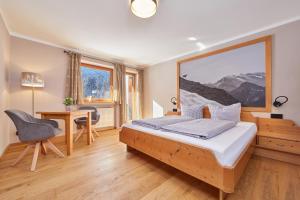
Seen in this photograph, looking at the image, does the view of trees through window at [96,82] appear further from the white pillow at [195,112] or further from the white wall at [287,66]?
the white wall at [287,66]

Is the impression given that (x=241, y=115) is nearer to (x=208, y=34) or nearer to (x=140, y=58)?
(x=208, y=34)

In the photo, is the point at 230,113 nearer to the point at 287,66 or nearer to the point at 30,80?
the point at 287,66

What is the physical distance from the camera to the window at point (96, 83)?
374 cm

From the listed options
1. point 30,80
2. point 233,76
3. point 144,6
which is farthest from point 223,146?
point 30,80

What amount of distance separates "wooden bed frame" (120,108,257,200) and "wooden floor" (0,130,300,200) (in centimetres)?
20

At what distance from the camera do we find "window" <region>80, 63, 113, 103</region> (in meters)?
3.74

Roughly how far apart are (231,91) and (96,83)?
11.7 feet

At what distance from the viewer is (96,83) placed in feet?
13.0

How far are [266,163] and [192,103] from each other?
1862 millimetres

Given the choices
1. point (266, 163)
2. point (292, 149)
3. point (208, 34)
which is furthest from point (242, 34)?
point (266, 163)

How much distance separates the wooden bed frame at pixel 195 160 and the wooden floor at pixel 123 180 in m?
0.20

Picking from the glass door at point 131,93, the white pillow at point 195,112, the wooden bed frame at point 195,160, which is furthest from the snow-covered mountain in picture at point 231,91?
the glass door at point 131,93

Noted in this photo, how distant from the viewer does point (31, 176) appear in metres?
1.61

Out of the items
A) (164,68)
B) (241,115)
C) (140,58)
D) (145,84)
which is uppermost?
(140,58)
